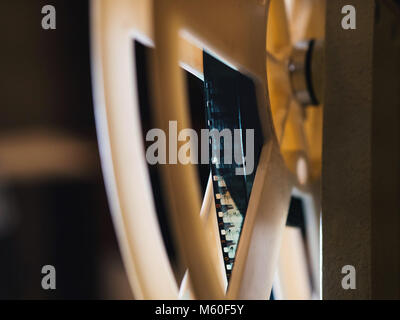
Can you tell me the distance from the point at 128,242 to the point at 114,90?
241 mm

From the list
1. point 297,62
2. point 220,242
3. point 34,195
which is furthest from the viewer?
point 297,62

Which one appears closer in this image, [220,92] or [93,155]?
[93,155]

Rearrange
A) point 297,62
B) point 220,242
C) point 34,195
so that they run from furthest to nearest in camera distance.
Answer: point 297,62 < point 220,242 < point 34,195

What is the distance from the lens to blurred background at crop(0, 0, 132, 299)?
0.80 meters

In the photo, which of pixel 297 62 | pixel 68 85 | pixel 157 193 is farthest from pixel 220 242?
pixel 297 62

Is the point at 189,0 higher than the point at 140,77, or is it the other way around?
the point at 189,0

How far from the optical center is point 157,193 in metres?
0.85

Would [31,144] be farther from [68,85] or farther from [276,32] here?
[276,32]

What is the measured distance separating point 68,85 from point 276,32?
73 centimetres

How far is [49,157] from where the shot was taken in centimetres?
82

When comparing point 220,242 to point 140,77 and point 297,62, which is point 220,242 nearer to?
point 140,77

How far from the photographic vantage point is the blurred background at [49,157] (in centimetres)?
80

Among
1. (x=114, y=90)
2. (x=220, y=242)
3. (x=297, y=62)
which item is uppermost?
(x=297, y=62)
